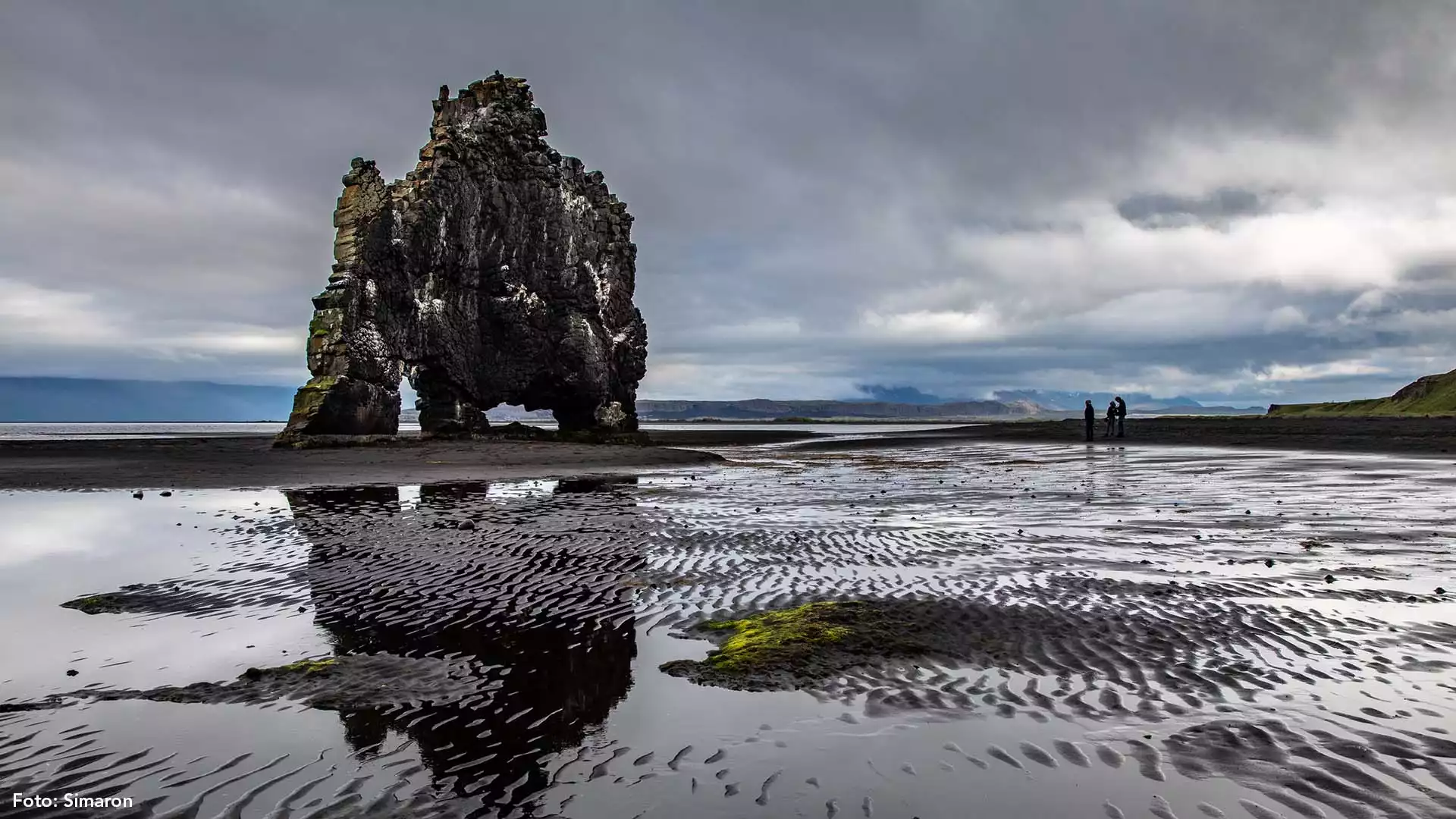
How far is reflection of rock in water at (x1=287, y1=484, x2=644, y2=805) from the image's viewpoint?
567 centimetres

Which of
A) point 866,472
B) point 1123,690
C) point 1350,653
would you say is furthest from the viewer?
point 866,472

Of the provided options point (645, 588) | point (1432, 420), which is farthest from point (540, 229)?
point (1432, 420)

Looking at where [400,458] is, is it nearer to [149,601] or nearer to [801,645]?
[149,601]

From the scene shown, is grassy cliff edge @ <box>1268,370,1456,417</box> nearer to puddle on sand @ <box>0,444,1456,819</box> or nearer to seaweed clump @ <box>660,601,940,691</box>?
puddle on sand @ <box>0,444,1456,819</box>

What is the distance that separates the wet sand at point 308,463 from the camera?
28094 mm

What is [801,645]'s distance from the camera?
8102 mm

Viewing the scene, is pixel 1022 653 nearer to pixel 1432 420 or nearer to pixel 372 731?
pixel 372 731

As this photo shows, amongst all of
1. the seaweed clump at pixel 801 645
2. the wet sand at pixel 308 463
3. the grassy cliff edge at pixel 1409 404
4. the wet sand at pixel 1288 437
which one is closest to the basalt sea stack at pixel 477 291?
the wet sand at pixel 308 463

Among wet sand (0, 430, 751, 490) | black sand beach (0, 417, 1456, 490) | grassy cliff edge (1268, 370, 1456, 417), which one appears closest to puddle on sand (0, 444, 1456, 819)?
wet sand (0, 430, 751, 490)

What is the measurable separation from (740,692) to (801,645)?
1.42 m

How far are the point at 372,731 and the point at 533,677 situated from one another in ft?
5.23

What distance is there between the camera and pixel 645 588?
37.1 ft

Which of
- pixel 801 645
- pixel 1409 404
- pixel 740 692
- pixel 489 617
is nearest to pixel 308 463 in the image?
pixel 489 617

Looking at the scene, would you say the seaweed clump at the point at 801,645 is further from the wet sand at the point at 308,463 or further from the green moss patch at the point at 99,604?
the wet sand at the point at 308,463
